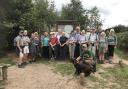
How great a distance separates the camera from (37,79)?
13.6 m

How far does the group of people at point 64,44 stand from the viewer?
16.1 meters

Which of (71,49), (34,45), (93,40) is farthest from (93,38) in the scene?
(34,45)

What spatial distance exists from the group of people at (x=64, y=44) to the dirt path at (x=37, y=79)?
110cm

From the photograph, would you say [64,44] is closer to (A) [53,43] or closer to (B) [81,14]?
(A) [53,43]

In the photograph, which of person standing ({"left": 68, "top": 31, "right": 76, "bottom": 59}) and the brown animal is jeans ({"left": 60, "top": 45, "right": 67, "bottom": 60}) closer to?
person standing ({"left": 68, "top": 31, "right": 76, "bottom": 59})

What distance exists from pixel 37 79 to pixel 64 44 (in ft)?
11.3

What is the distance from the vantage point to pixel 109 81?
13.9 m

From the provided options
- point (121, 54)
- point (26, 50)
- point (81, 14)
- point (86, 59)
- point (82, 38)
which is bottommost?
point (121, 54)

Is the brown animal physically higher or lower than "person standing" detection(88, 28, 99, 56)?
lower

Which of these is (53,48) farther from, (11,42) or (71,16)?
(71,16)

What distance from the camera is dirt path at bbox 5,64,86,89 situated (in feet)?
41.6

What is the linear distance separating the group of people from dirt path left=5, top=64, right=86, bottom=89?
1104mm

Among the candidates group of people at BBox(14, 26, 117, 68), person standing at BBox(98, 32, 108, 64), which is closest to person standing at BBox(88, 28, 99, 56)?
group of people at BBox(14, 26, 117, 68)

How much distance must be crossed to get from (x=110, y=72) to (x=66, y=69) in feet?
6.25
